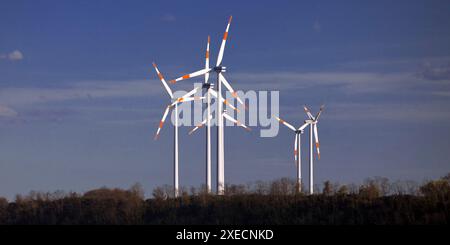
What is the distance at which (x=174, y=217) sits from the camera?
211ft

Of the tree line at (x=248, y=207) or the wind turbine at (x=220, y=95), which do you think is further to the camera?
the wind turbine at (x=220, y=95)

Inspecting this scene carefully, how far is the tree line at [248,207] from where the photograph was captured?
168ft

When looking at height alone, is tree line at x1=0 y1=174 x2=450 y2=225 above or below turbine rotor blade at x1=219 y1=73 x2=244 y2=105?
below

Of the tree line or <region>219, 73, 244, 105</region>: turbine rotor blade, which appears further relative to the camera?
<region>219, 73, 244, 105</region>: turbine rotor blade

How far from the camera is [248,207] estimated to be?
60344 mm

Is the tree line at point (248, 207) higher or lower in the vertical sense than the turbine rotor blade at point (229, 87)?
lower

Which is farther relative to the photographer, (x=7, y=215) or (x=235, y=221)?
(x=7, y=215)

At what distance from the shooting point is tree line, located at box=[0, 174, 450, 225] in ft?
168

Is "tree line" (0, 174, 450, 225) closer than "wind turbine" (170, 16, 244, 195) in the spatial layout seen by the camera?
Yes

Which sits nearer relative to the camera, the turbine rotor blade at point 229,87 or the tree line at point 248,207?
the tree line at point 248,207

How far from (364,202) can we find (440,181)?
5.25 meters
